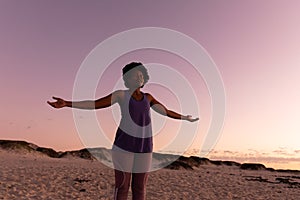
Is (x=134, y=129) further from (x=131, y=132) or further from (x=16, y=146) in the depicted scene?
(x=16, y=146)

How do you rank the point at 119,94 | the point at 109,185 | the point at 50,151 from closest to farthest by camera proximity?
the point at 119,94
the point at 109,185
the point at 50,151

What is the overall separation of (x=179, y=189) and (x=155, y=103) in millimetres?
13345

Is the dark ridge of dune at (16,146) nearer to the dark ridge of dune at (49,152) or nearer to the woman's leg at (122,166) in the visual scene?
the dark ridge of dune at (49,152)

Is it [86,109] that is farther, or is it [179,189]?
[179,189]

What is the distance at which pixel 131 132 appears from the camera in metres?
5.11

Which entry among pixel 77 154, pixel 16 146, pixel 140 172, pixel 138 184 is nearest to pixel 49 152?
pixel 77 154

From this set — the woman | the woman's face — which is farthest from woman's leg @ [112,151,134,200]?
the woman's face

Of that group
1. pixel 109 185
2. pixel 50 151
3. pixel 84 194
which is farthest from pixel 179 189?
pixel 50 151

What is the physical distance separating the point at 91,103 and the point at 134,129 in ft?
2.21

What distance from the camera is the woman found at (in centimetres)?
504

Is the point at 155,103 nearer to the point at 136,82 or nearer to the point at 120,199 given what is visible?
the point at 136,82

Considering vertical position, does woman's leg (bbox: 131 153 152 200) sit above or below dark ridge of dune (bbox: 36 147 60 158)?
below

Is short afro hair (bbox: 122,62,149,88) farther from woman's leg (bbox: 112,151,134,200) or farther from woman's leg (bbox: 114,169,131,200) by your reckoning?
woman's leg (bbox: 114,169,131,200)

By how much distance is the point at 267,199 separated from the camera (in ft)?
57.8
